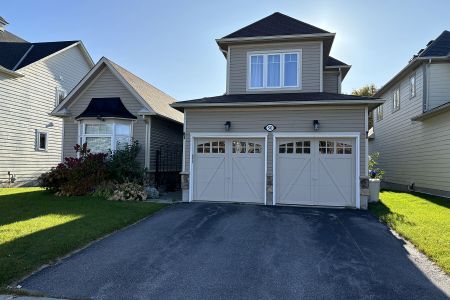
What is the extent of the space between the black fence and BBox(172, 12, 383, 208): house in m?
3.24

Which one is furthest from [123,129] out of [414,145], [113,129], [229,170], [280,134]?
[414,145]

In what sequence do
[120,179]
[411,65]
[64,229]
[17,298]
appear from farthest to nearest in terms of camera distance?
[411,65], [120,179], [64,229], [17,298]

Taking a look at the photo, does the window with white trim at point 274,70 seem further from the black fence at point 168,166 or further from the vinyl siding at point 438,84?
the vinyl siding at point 438,84

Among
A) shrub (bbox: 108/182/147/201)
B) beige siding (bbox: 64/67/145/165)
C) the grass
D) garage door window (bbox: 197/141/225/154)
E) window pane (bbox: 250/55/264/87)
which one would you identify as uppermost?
window pane (bbox: 250/55/264/87)

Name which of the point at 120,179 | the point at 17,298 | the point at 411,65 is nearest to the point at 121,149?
the point at 120,179

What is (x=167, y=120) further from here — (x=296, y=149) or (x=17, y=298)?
(x=17, y=298)

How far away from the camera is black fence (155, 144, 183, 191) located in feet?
51.3

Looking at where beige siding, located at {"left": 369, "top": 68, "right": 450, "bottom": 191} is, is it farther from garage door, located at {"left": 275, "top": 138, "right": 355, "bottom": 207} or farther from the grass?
the grass

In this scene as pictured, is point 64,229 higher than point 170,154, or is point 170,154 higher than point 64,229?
point 170,154

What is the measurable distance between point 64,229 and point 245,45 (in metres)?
9.86

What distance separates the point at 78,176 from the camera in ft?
45.0

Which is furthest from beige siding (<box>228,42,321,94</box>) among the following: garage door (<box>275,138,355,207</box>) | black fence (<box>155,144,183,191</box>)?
black fence (<box>155,144,183,191</box>)

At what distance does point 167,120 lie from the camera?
16.9m

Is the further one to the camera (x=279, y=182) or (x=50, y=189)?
(x=50, y=189)
